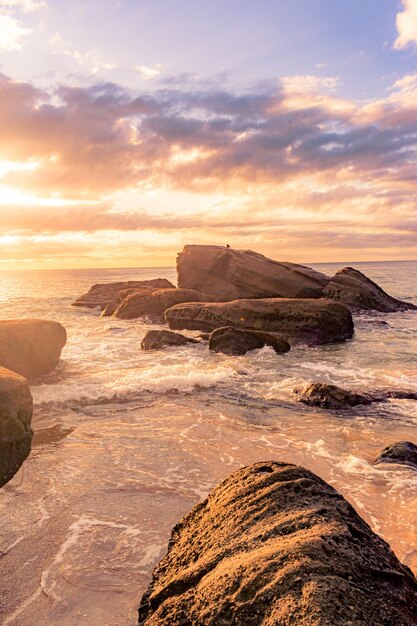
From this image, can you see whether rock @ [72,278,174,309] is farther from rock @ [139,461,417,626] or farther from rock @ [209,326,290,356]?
rock @ [139,461,417,626]

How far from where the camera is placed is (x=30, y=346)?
15.5 m

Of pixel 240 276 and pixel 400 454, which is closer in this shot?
pixel 400 454

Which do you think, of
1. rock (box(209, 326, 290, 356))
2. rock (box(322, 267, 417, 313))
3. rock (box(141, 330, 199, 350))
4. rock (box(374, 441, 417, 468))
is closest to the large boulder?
rock (box(322, 267, 417, 313))

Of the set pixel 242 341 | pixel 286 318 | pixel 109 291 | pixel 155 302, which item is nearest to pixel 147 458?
pixel 242 341

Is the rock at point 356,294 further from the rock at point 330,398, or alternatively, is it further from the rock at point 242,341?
the rock at point 330,398

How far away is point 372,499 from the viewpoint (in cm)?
711

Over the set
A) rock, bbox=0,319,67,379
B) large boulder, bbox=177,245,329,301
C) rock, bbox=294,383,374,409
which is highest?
large boulder, bbox=177,245,329,301

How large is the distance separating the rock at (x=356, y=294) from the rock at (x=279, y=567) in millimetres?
30377

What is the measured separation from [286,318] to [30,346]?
13781 millimetres

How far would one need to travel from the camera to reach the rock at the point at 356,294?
34.1 meters

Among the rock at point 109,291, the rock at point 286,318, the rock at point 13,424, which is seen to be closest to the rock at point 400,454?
the rock at point 13,424

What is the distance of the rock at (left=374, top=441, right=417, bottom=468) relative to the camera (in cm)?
846

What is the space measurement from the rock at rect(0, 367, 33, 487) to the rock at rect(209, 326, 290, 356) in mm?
13013

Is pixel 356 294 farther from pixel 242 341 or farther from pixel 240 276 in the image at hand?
pixel 242 341
